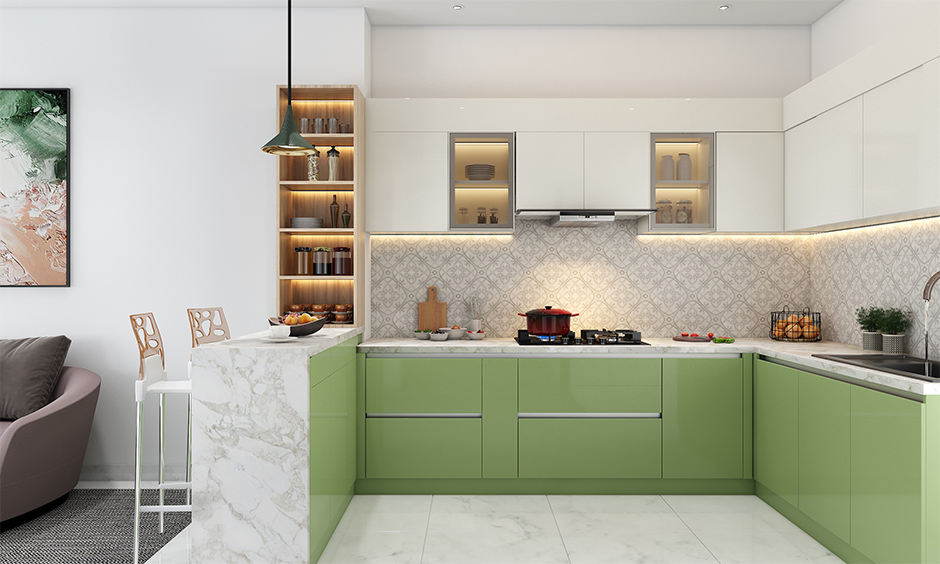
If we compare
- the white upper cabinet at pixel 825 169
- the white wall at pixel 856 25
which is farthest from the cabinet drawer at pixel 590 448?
the white wall at pixel 856 25

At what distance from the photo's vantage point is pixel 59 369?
3748 mm

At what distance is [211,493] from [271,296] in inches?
69.1

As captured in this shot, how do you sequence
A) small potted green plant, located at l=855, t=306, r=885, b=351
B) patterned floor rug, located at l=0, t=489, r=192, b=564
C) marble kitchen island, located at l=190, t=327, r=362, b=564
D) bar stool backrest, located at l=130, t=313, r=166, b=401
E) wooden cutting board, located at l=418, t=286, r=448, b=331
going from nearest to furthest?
marble kitchen island, located at l=190, t=327, r=362, b=564 → bar stool backrest, located at l=130, t=313, r=166, b=401 → patterned floor rug, located at l=0, t=489, r=192, b=564 → small potted green plant, located at l=855, t=306, r=885, b=351 → wooden cutting board, located at l=418, t=286, r=448, b=331

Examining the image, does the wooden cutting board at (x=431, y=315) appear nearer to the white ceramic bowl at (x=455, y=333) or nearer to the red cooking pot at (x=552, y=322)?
the white ceramic bowl at (x=455, y=333)

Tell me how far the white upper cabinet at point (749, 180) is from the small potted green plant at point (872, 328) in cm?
84

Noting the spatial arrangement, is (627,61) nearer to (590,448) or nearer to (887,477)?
(590,448)

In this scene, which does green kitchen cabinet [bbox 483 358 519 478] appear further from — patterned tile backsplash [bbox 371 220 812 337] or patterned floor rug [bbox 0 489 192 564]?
patterned floor rug [bbox 0 489 192 564]

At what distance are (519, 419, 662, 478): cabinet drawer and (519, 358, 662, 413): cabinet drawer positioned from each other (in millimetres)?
82

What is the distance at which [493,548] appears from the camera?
2.94 metres

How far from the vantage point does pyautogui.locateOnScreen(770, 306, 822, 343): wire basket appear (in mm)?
3875

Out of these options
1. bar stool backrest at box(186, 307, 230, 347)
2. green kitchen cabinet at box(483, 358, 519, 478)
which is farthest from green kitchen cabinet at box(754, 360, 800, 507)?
bar stool backrest at box(186, 307, 230, 347)

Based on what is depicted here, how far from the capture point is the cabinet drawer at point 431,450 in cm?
362

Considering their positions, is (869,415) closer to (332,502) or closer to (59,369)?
(332,502)

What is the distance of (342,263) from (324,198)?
1.76ft
